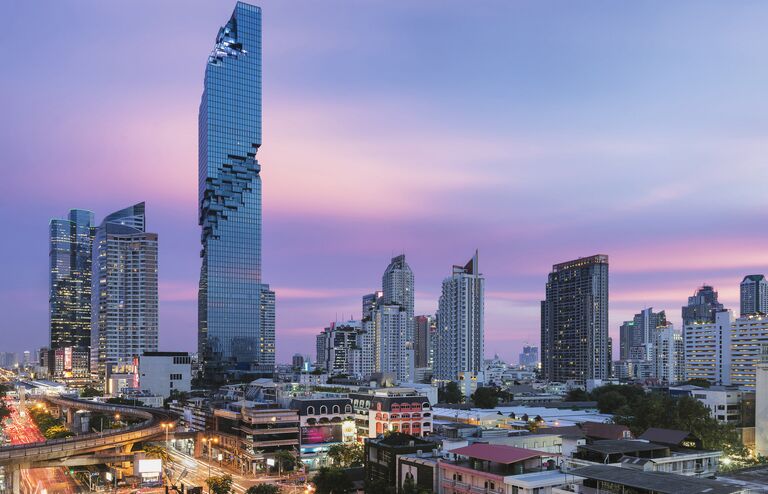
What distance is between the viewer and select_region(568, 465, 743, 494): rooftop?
125 ft

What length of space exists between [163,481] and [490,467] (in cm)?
3791

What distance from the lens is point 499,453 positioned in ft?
165

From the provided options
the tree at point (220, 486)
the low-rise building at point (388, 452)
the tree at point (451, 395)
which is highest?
the low-rise building at point (388, 452)

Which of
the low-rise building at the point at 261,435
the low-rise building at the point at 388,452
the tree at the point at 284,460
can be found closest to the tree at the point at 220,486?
the low-rise building at the point at 388,452

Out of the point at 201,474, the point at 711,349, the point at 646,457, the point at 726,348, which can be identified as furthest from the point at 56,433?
the point at 711,349

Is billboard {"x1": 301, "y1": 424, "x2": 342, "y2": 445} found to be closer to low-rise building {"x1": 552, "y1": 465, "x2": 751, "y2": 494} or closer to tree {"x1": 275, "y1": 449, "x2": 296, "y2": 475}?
tree {"x1": 275, "y1": 449, "x2": 296, "y2": 475}

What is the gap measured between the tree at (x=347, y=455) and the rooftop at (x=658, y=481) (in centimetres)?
3730

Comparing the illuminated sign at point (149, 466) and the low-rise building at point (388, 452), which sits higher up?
the low-rise building at point (388, 452)

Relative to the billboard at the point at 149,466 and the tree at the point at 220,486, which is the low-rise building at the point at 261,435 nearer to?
the tree at the point at 220,486

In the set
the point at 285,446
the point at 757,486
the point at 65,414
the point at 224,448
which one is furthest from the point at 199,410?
the point at 757,486

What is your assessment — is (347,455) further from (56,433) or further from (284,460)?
(56,433)

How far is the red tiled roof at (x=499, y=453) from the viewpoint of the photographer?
49.1 metres

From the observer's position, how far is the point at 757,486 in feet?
142

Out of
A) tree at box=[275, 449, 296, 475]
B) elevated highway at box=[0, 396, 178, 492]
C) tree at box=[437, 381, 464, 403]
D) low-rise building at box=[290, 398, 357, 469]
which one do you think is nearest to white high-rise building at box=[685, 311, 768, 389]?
tree at box=[437, 381, 464, 403]
